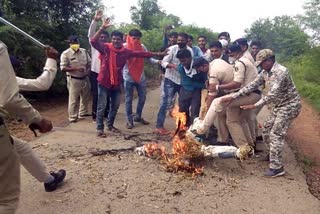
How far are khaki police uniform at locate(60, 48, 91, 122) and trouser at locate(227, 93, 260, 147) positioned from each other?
366 centimetres

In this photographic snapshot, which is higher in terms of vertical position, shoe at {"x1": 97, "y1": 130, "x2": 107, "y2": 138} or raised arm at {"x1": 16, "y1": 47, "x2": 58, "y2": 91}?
raised arm at {"x1": 16, "y1": 47, "x2": 58, "y2": 91}

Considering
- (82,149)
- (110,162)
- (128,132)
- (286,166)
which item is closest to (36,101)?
(128,132)

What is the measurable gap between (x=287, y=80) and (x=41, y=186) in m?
3.61

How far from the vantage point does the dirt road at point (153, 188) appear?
4066 mm

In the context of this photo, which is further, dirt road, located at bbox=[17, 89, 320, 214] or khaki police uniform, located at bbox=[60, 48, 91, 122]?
khaki police uniform, located at bbox=[60, 48, 91, 122]

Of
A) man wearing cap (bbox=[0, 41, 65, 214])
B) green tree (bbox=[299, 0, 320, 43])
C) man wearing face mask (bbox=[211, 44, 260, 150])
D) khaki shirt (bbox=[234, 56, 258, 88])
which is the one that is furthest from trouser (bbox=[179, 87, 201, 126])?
green tree (bbox=[299, 0, 320, 43])

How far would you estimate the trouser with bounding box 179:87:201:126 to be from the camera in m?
6.59

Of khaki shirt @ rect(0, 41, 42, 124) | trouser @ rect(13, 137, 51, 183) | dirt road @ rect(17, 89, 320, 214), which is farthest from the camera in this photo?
dirt road @ rect(17, 89, 320, 214)

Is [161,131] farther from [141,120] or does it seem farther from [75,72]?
[75,72]

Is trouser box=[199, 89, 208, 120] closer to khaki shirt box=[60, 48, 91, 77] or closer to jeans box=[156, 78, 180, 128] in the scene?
jeans box=[156, 78, 180, 128]

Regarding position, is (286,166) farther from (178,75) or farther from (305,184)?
(178,75)

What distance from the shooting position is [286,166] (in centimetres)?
561

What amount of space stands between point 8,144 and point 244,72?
3.97m

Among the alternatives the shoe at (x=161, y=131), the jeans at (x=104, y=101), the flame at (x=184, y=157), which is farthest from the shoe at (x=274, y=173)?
the jeans at (x=104, y=101)
